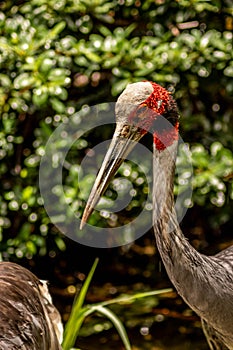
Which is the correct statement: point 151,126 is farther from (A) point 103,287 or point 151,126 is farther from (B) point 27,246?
(A) point 103,287

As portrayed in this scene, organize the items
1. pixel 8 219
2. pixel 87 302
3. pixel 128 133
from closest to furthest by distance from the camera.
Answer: pixel 128 133, pixel 8 219, pixel 87 302

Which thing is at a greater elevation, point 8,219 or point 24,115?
point 24,115

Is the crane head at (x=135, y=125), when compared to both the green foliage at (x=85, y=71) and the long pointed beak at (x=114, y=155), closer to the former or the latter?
the long pointed beak at (x=114, y=155)

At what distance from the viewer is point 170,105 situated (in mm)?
3812

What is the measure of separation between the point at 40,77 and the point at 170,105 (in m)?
1.61

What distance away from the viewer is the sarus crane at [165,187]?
3.69 m

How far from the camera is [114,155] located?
3.70m

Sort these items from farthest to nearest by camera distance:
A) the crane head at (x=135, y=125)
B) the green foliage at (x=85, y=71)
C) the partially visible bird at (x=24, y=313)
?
the green foliage at (x=85, y=71) → the partially visible bird at (x=24, y=313) → the crane head at (x=135, y=125)

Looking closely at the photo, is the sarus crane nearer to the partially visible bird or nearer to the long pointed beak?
the long pointed beak

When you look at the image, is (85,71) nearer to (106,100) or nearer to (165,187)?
(106,100)

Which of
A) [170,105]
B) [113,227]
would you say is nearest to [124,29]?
[113,227]

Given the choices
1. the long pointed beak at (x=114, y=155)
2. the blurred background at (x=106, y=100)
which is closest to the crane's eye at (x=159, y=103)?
the long pointed beak at (x=114, y=155)

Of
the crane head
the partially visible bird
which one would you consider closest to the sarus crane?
the crane head

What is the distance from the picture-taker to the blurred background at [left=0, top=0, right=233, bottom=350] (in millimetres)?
5383
